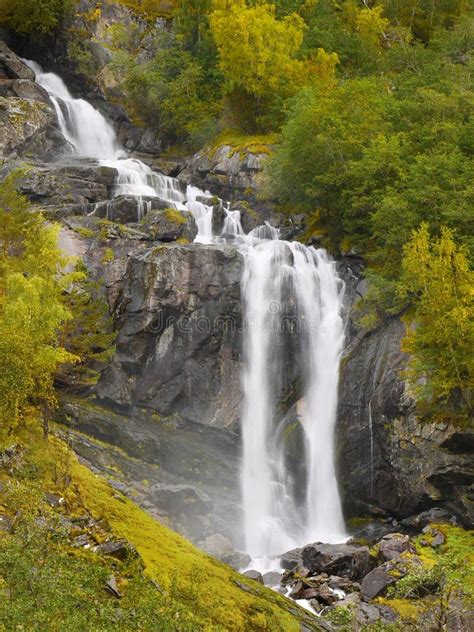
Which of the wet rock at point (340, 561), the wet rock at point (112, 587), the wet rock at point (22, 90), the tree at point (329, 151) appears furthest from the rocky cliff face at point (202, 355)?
the wet rock at point (112, 587)

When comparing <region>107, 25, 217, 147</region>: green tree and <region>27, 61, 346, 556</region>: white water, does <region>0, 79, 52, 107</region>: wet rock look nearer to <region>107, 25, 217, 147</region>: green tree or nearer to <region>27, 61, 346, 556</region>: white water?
<region>107, 25, 217, 147</region>: green tree

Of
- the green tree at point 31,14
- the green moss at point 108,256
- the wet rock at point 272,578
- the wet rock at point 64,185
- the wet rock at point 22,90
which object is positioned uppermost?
the green tree at point 31,14

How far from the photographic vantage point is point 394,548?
17.3 metres

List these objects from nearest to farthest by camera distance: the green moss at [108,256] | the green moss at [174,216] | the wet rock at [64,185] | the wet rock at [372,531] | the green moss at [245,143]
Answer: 1. the wet rock at [372,531]
2. the green moss at [108,256]
3. the green moss at [174,216]
4. the wet rock at [64,185]
5. the green moss at [245,143]

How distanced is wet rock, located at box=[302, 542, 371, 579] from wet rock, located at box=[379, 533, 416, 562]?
1.55 ft

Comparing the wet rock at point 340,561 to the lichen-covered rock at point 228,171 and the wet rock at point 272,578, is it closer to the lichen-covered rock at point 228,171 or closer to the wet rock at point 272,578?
the wet rock at point 272,578

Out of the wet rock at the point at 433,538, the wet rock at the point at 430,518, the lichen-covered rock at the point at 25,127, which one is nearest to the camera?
the wet rock at the point at 433,538

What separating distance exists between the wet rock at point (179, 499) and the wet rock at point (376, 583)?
7.36 metres

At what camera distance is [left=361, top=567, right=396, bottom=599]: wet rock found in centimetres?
1488

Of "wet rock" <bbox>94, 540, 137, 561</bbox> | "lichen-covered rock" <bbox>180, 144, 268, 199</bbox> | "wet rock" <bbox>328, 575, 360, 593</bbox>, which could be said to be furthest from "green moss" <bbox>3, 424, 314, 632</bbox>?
"lichen-covered rock" <bbox>180, 144, 268, 199</bbox>

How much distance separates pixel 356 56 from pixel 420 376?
35240 millimetres

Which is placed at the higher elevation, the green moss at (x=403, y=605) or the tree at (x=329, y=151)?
the tree at (x=329, y=151)

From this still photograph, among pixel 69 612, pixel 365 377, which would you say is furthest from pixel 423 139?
pixel 69 612

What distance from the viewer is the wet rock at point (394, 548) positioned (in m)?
16.9
